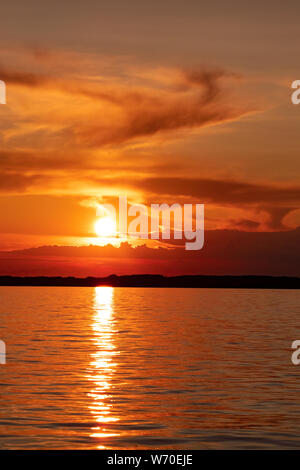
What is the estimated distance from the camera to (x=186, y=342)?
204ft

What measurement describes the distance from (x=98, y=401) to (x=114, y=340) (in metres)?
32.5

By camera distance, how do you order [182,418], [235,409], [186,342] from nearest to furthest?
[182,418]
[235,409]
[186,342]

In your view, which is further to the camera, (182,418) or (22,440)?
(182,418)

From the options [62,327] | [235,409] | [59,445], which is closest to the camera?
[59,445]
